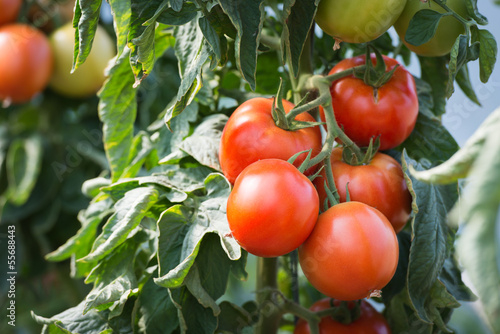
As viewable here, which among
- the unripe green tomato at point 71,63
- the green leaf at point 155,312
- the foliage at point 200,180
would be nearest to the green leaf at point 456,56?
the foliage at point 200,180

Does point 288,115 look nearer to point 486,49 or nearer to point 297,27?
point 297,27

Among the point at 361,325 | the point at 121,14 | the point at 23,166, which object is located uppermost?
the point at 121,14

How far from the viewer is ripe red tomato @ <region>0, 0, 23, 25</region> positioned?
104 centimetres

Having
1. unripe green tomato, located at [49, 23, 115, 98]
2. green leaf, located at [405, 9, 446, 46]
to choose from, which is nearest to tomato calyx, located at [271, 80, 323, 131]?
green leaf, located at [405, 9, 446, 46]

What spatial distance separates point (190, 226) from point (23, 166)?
2.39 feet

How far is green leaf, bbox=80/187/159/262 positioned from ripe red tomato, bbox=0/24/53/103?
61 centimetres

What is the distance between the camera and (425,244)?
493mm

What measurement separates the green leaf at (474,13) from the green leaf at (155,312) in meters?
0.39

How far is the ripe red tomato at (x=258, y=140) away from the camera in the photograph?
48 cm

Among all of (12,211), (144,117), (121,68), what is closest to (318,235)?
(121,68)

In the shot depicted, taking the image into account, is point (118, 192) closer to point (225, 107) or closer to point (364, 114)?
point (225, 107)

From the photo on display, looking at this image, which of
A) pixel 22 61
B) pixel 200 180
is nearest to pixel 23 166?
pixel 22 61

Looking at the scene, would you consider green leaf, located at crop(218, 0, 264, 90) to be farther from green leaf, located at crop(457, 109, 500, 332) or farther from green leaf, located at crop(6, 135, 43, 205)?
green leaf, located at crop(6, 135, 43, 205)

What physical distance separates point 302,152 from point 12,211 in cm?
85
